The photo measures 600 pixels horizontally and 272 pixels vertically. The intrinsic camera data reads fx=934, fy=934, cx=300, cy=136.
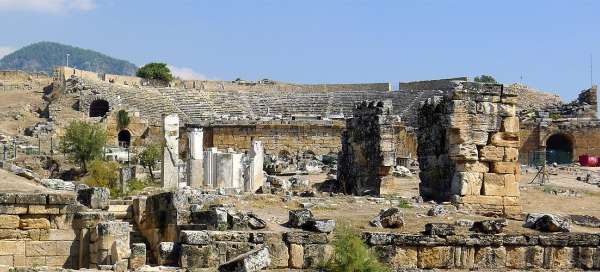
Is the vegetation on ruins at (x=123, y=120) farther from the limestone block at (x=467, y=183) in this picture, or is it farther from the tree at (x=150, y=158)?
the limestone block at (x=467, y=183)

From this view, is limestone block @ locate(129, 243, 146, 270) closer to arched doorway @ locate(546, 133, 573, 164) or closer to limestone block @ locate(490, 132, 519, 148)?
limestone block @ locate(490, 132, 519, 148)

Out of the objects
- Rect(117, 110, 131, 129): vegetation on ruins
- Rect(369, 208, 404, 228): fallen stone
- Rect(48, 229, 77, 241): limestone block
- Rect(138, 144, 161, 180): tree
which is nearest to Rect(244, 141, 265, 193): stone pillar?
Rect(138, 144, 161, 180): tree

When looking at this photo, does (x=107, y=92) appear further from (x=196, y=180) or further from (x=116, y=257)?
(x=116, y=257)

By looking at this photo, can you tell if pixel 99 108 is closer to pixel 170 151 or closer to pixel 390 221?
pixel 170 151

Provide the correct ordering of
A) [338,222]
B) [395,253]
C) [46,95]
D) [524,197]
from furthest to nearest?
1. [46,95]
2. [524,197]
3. [338,222]
4. [395,253]

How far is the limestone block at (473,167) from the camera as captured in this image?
15672 mm

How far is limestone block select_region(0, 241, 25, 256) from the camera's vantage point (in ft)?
39.8

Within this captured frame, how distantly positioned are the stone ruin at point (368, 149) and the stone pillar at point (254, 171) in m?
3.64

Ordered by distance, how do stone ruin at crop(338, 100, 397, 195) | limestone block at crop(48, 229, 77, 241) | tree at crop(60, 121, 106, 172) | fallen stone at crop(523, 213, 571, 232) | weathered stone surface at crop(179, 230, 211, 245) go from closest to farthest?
weathered stone surface at crop(179, 230, 211, 245), fallen stone at crop(523, 213, 571, 232), limestone block at crop(48, 229, 77, 241), stone ruin at crop(338, 100, 397, 195), tree at crop(60, 121, 106, 172)

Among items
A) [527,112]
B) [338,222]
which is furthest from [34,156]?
[338,222]

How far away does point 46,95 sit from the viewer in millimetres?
61938

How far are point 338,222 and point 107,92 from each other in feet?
152

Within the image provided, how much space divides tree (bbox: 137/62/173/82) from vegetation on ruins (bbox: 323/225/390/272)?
63526mm

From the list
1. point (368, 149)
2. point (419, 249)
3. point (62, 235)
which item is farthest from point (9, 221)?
point (368, 149)
